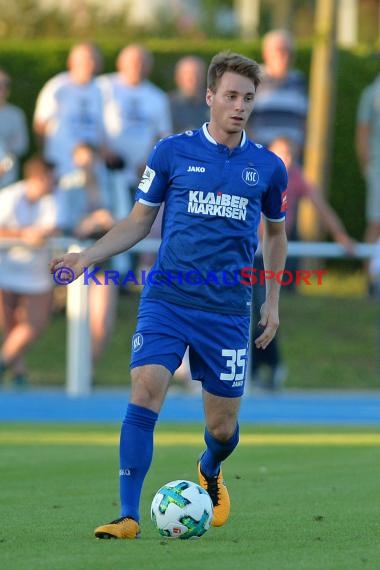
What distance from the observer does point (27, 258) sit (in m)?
15.2

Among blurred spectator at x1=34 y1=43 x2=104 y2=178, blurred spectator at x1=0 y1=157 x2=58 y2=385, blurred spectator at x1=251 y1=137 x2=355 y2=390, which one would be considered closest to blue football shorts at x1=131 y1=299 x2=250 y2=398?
blurred spectator at x1=251 y1=137 x2=355 y2=390

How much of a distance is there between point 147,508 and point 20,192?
752cm

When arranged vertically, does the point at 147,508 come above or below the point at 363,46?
below

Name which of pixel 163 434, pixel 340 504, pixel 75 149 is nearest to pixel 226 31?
pixel 75 149

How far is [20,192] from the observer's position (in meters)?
15.1

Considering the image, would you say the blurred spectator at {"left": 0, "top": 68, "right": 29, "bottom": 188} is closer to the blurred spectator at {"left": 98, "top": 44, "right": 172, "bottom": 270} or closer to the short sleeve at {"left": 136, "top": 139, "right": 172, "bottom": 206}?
the blurred spectator at {"left": 98, "top": 44, "right": 172, "bottom": 270}

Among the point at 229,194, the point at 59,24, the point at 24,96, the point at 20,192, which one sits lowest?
the point at 229,194

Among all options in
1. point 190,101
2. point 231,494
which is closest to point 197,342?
point 231,494

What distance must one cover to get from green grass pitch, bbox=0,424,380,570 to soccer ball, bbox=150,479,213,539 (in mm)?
74

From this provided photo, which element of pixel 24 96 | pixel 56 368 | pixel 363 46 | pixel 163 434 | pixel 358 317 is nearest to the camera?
pixel 163 434

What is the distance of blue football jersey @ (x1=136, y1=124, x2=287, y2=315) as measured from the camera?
23.8 feet

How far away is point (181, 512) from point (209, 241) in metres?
1.32

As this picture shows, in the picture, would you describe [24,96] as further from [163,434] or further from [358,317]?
[163,434]

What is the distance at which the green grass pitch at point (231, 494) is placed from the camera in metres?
6.36
